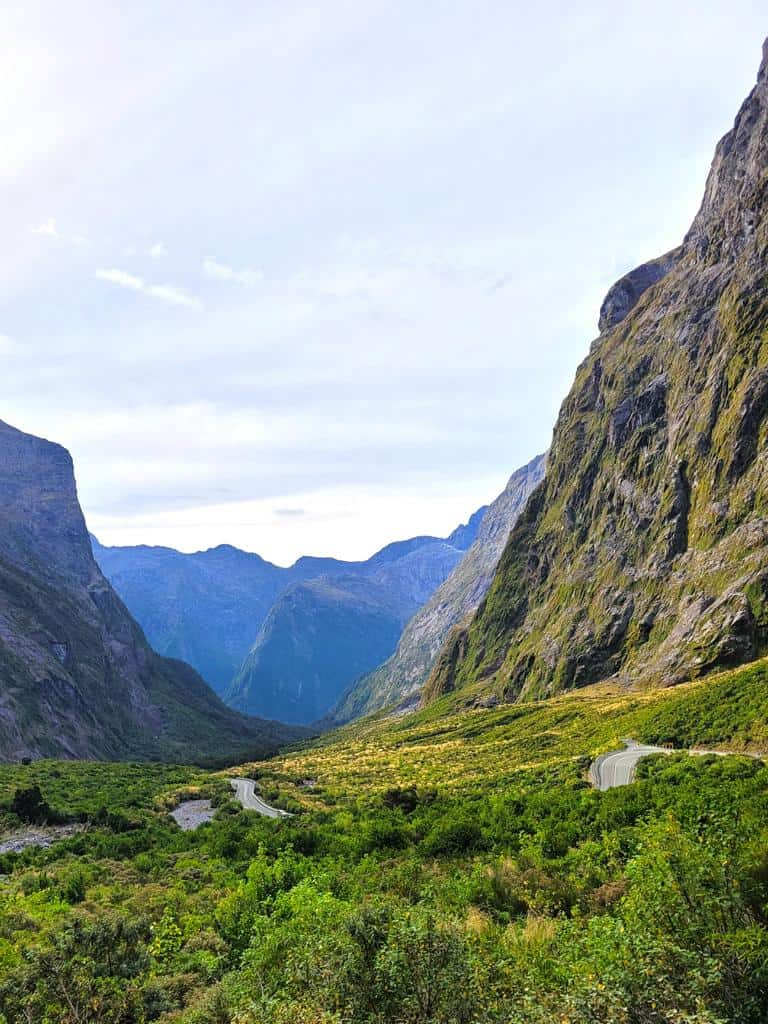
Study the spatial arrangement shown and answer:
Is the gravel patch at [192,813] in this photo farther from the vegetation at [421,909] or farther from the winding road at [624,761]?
the winding road at [624,761]

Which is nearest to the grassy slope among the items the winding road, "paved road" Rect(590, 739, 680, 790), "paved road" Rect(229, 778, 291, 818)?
the winding road

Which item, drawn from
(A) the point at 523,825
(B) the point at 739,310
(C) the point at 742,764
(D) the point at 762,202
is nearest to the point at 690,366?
(B) the point at 739,310

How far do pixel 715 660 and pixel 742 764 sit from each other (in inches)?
2409

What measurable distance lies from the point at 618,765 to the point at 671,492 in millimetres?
92319

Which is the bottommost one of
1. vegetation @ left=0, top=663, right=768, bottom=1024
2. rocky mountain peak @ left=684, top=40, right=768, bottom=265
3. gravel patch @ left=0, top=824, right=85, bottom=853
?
gravel patch @ left=0, top=824, right=85, bottom=853

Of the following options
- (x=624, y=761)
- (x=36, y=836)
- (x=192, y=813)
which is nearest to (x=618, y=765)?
(x=624, y=761)

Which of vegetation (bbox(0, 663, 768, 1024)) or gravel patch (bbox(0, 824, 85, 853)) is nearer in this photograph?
vegetation (bbox(0, 663, 768, 1024))

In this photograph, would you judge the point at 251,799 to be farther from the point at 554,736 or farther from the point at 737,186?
the point at 737,186

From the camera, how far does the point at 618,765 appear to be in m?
48.0

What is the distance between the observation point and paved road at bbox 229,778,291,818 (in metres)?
53.5

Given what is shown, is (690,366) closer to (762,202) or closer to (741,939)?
(762,202)

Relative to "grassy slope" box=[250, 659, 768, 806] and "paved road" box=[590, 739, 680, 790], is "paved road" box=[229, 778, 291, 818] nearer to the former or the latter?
"grassy slope" box=[250, 659, 768, 806]

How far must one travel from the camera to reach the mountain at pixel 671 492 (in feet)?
325

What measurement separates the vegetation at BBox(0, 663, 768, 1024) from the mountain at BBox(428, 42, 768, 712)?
5472 centimetres
